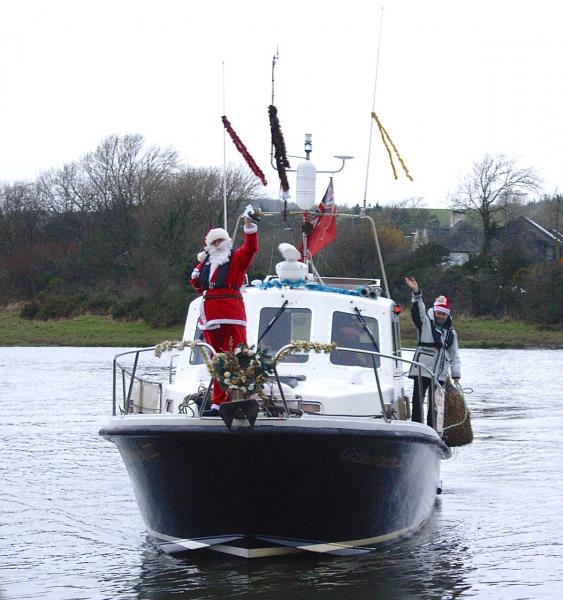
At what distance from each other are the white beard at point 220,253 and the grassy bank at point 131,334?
98.5ft

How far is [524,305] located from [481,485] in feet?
108

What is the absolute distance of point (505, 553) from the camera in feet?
37.1

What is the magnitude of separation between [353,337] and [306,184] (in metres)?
2.25

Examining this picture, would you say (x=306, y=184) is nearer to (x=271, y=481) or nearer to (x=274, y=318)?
(x=274, y=318)

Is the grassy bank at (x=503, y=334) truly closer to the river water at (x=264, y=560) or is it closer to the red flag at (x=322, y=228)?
the river water at (x=264, y=560)

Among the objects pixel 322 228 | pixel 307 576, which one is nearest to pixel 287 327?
pixel 322 228

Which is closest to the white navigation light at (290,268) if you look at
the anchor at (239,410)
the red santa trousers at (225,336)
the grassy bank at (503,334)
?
the red santa trousers at (225,336)

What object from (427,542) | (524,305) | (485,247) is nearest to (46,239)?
(485,247)

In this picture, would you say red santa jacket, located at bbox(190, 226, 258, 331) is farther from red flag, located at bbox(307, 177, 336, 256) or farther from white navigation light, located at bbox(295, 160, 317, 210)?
red flag, located at bbox(307, 177, 336, 256)

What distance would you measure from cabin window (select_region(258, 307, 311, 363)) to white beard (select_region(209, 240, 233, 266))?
1.67 metres

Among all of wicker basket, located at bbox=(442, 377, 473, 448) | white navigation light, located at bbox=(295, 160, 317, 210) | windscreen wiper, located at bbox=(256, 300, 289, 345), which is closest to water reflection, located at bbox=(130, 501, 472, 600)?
wicker basket, located at bbox=(442, 377, 473, 448)

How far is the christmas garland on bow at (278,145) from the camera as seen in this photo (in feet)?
40.9

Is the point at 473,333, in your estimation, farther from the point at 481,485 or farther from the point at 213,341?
the point at 213,341

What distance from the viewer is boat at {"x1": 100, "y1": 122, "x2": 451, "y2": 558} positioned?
31.2 feet
